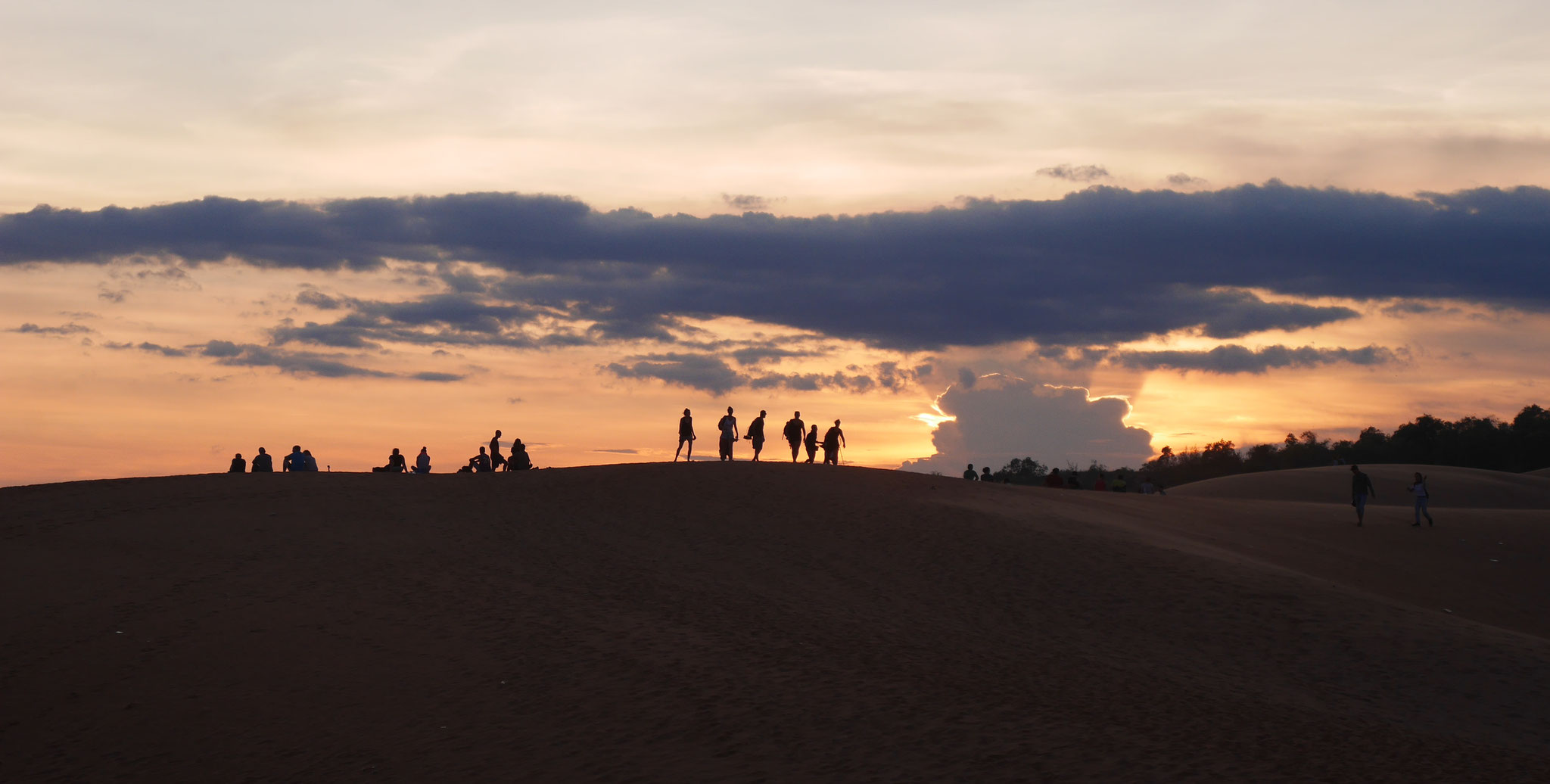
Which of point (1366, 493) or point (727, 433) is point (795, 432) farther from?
point (1366, 493)

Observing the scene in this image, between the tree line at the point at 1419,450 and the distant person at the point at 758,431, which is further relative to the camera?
the tree line at the point at 1419,450

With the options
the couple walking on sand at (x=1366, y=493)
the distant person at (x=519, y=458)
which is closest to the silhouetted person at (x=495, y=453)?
the distant person at (x=519, y=458)

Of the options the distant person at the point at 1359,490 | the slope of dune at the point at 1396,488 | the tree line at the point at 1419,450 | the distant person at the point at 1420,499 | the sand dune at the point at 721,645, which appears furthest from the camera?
the tree line at the point at 1419,450

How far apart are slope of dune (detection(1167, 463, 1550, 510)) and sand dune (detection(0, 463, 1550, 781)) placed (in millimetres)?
25792

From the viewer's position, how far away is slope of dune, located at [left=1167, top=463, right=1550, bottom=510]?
169 feet

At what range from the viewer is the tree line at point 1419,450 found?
91375 mm

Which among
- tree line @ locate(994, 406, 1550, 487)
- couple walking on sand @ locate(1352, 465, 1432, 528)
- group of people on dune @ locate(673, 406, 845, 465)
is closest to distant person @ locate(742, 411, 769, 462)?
group of people on dune @ locate(673, 406, 845, 465)

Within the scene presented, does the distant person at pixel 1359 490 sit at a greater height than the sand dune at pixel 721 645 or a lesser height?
greater

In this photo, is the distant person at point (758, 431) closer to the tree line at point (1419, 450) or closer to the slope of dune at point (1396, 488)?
the slope of dune at point (1396, 488)

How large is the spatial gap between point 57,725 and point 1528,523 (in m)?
38.0

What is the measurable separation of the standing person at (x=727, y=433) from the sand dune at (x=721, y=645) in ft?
19.3

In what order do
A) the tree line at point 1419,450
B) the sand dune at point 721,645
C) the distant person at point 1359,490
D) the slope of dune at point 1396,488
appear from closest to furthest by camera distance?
the sand dune at point 721,645
the distant person at point 1359,490
the slope of dune at point 1396,488
the tree line at point 1419,450

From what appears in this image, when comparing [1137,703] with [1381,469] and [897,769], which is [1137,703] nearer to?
[897,769]

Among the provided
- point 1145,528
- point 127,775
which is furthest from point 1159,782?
point 1145,528
